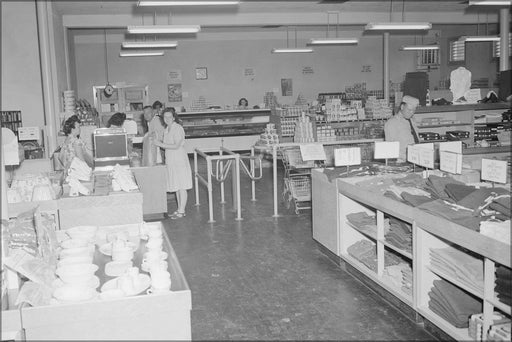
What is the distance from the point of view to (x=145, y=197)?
8555mm

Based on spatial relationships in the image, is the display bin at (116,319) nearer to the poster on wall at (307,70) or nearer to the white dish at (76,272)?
the white dish at (76,272)

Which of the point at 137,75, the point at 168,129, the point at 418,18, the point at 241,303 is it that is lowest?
the point at 241,303

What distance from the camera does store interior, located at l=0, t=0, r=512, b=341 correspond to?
3256 millimetres

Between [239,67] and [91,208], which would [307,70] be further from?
[91,208]

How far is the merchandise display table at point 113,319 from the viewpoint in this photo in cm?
283

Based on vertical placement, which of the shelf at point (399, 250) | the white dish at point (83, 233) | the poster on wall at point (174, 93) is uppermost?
the poster on wall at point (174, 93)

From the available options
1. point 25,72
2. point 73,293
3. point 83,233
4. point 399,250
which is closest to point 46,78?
point 25,72

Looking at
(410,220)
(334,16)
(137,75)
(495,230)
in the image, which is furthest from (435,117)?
(137,75)

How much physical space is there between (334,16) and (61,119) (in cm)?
771

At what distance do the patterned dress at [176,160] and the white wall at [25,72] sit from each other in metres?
3.15

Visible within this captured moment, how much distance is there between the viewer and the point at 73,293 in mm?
2992

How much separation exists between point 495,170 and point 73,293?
339cm

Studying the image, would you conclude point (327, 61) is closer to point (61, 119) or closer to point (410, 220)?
point (61, 119)

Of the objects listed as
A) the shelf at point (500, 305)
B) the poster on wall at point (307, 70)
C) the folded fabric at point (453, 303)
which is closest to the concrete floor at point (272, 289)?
the folded fabric at point (453, 303)
